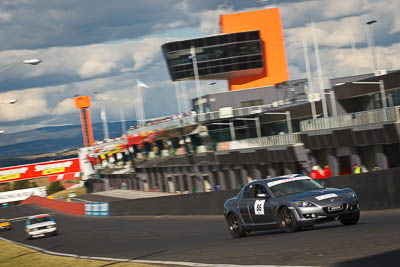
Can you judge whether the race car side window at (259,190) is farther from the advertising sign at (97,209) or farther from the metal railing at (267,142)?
the advertising sign at (97,209)

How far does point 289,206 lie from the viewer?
14891 millimetres

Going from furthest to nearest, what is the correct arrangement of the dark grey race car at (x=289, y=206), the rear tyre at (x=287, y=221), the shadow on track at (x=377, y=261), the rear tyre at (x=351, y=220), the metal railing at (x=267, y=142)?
the metal railing at (x=267, y=142) → the rear tyre at (x=351, y=220) → the rear tyre at (x=287, y=221) → the dark grey race car at (x=289, y=206) → the shadow on track at (x=377, y=261)

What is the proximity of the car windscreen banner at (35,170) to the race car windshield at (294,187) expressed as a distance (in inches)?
4583

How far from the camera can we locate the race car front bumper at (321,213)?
47.5 ft

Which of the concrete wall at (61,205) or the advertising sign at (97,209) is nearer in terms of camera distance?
the advertising sign at (97,209)

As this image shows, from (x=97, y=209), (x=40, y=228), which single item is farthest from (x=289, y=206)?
(x=97, y=209)

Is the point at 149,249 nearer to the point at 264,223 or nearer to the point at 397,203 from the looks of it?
the point at 264,223

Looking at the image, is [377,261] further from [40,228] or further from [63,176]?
[63,176]

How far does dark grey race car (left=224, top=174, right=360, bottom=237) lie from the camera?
1459 cm

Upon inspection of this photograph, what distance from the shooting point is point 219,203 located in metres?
32.2

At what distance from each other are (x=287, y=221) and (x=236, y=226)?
2315 millimetres

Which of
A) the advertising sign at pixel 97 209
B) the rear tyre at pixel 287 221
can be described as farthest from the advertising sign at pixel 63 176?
the rear tyre at pixel 287 221

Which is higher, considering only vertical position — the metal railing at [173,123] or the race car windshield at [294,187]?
the metal railing at [173,123]

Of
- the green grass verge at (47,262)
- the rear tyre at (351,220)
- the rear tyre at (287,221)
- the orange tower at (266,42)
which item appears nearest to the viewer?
the green grass verge at (47,262)
